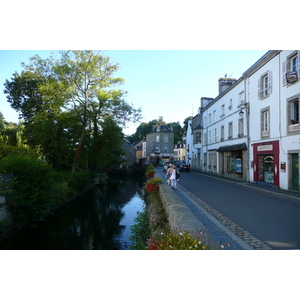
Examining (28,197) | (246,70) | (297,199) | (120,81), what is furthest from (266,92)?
(28,197)

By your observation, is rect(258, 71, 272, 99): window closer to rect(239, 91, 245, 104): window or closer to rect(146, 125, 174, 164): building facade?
rect(239, 91, 245, 104): window

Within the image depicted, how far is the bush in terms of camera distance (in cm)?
1019

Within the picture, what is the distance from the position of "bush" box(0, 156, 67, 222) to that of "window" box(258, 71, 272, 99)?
14.5 meters

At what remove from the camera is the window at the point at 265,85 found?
16.3 m

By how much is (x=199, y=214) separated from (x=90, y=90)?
15175 mm

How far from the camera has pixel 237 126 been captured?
22.7m

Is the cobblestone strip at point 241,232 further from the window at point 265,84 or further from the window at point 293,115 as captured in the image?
the window at point 265,84

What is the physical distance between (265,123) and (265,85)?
2.63 meters

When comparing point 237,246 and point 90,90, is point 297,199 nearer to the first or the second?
point 237,246

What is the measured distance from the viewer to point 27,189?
1052 cm

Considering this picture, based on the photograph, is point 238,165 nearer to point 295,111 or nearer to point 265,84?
point 265,84

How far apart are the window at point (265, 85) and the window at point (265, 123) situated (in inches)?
43.7

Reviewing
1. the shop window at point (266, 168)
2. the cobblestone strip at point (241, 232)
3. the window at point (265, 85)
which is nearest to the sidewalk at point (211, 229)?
the cobblestone strip at point (241, 232)

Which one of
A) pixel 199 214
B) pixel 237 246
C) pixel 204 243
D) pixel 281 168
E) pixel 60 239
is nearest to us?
pixel 204 243
